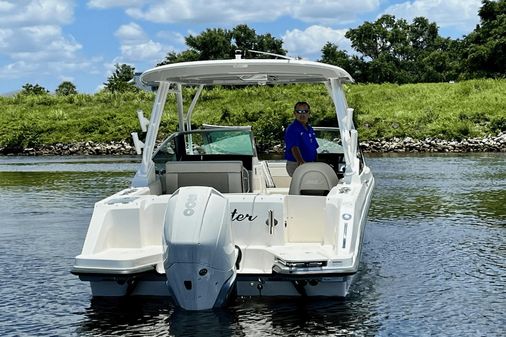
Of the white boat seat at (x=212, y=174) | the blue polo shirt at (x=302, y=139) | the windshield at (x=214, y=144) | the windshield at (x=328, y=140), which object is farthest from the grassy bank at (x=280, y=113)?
the white boat seat at (x=212, y=174)

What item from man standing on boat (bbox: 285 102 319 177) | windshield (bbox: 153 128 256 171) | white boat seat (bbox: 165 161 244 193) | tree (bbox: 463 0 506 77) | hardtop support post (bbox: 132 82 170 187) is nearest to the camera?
white boat seat (bbox: 165 161 244 193)

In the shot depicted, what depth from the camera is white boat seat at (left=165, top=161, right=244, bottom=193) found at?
914cm

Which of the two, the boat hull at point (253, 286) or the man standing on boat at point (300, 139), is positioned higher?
the man standing on boat at point (300, 139)

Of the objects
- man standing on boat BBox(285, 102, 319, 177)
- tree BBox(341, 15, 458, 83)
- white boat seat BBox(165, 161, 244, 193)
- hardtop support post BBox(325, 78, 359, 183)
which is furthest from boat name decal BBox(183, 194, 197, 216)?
tree BBox(341, 15, 458, 83)

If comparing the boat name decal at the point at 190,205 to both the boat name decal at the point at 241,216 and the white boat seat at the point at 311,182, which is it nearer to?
the boat name decal at the point at 241,216

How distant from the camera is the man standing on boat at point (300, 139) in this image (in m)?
10.2

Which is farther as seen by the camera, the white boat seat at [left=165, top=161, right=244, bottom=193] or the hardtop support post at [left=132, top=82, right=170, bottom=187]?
the hardtop support post at [left=132, top=82, right=170, bottom=187]

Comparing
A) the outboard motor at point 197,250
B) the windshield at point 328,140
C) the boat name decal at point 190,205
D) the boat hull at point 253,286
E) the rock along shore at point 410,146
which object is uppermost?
the windshield at point 328,140

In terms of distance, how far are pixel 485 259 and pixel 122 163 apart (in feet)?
87.8

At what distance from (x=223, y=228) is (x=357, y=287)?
9.38 ft

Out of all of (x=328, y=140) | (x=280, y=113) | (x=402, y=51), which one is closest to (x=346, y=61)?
(x=402, y=51)

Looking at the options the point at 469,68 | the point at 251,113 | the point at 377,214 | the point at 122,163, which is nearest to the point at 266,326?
the point at 377,214

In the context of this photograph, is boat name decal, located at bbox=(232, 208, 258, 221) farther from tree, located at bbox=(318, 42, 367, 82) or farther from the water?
tree, located at bbox=(318, 42, 367, 82)

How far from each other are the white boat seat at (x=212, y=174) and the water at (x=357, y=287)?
148cm
